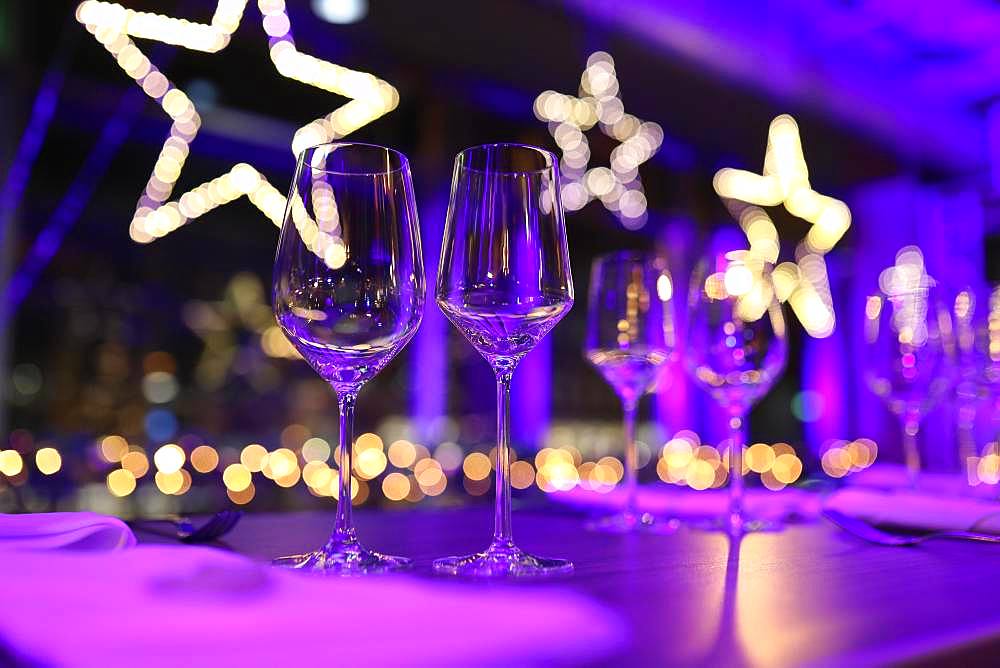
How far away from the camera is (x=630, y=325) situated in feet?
3.18

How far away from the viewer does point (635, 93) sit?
4996 millimetres

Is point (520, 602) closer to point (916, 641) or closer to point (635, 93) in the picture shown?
point (916, 641)

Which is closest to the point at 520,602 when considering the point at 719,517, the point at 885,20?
the point at 719,517

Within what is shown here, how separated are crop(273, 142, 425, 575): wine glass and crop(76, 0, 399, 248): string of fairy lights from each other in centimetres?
214

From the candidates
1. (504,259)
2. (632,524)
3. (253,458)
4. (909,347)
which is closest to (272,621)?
(504,259)

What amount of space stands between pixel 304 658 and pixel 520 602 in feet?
0.29

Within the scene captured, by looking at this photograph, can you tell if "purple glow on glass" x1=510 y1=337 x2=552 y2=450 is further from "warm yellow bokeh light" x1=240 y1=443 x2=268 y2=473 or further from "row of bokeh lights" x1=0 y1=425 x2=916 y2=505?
"warm yellow bokeh light" x1=240 y1=443 x2=268 y2=473

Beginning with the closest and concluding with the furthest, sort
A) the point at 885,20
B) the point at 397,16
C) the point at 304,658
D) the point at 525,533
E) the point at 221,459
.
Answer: the point at 304,658 → the point at 525,533 → the point at 885,20 → the point at 221,459 → the point at 397,16

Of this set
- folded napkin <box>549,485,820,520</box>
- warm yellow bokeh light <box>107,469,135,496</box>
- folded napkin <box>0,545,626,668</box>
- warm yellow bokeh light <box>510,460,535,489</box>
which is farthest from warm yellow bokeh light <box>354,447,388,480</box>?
folded napkin <box>0,545,626,668</box>

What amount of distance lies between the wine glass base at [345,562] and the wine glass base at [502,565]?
0.03 m

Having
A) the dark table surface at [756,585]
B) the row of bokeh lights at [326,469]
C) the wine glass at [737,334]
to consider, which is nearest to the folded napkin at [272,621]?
the dark table surface at [756,585]

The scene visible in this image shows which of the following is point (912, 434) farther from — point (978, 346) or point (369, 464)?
point (369, 464)

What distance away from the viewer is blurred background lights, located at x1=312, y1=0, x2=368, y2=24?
383 cm

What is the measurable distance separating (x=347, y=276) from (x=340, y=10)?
3579 mm
